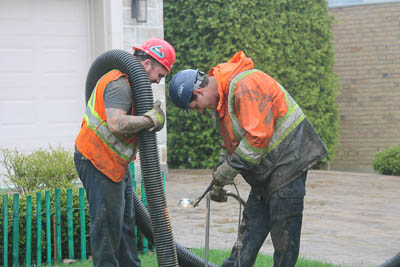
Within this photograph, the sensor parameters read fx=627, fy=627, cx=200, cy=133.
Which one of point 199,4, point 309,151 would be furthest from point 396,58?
point 309,151

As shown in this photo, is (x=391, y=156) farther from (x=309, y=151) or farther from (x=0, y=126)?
(x=309, y=151)

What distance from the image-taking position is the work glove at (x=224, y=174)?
3.84 m

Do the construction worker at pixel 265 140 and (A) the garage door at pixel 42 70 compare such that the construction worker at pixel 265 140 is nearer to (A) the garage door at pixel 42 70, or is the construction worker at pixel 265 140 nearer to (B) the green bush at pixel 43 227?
(B) the green bush at pixel 43 227

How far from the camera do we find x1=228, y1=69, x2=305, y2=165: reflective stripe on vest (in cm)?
374

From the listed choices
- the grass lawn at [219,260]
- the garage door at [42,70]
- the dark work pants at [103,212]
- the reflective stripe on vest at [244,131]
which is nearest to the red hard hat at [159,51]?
the reflective stripe on vest at [244,131]

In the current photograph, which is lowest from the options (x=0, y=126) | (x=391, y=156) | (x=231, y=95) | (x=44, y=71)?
(x=391, y=156)

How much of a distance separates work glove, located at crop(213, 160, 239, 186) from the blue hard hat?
45 cm

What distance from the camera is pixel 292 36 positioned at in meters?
12.4

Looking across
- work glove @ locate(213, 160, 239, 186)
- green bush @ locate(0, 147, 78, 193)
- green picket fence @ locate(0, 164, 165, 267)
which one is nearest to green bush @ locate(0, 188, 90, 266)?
green picket fence @ locate(0, 164, 165, 267)

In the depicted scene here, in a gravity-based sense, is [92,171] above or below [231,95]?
below

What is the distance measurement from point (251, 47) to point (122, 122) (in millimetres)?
8075

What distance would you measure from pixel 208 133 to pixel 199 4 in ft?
7.88

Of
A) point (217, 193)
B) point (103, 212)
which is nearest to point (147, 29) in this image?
point (103, 212)

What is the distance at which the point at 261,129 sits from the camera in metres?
3.69
